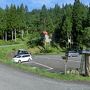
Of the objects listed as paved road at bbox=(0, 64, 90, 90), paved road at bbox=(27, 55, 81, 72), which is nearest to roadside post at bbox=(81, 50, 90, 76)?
paved road at bbox=(0, 64, 90, 90)

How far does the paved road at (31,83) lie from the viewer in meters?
14.4

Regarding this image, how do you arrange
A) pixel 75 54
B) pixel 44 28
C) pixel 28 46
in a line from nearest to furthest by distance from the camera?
pixel 75 54 < pixel 28 46 < pixel 44 28

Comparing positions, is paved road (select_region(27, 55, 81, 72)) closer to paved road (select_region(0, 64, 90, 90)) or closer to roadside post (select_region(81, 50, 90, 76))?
roadside post (select_region(81, 50, 90, 76))

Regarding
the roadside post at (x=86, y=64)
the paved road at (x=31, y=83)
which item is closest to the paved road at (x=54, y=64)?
the roadside post at (x=86, y=64)

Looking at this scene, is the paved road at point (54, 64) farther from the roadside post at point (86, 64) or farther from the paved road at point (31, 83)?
the paved road at point (31, 83)

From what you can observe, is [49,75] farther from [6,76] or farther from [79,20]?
[79,20]

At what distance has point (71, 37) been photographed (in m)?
98.7

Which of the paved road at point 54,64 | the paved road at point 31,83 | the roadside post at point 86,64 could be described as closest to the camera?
the paved road at point 31,83

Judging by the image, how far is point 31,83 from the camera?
15344 mm

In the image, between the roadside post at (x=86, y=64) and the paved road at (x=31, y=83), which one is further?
the roadside post at (x=86, y=64)

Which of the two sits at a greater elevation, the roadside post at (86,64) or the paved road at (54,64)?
the roadside post at (86,64)

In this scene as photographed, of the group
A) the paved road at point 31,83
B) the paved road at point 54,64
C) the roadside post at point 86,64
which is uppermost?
the roadside post at point 86,64

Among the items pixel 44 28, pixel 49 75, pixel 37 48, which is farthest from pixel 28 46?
pixel 49 75

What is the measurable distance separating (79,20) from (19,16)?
72.5 ft
